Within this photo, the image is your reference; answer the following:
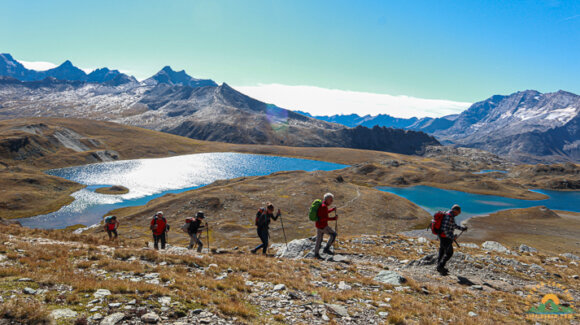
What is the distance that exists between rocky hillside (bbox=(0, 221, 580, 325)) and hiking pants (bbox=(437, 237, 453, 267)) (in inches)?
47.1

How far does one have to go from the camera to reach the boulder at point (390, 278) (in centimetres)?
1597

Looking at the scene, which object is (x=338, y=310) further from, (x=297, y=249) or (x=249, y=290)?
(x=297, y=249)

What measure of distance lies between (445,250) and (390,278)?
4.65 metres

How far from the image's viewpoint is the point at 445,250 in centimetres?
1802

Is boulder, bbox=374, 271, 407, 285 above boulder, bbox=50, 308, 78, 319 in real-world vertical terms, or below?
below

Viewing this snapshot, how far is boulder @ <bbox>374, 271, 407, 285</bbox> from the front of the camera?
15969mm

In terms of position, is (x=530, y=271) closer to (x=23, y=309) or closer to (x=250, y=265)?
(x=250, y=265)

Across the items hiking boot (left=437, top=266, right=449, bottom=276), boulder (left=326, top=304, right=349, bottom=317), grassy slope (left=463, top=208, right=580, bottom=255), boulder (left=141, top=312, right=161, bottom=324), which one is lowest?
grassy slope (left=463, top=208, right=580, bottom=255)

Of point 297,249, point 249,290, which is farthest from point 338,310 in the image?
point 297,249

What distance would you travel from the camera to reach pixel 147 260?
1630 centimetres

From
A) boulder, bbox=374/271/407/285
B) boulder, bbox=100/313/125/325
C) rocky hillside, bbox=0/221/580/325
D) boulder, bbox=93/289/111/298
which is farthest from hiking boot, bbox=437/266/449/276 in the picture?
boulder, bbox=93/289/111/298

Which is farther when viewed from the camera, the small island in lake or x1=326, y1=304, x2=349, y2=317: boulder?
the small island in lake

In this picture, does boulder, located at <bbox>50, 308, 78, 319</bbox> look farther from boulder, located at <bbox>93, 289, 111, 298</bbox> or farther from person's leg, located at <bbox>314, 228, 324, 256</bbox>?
person's leg, located at <bbox>314, 228, 324, 256</bbox>

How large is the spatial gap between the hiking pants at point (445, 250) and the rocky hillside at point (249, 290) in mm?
1197
